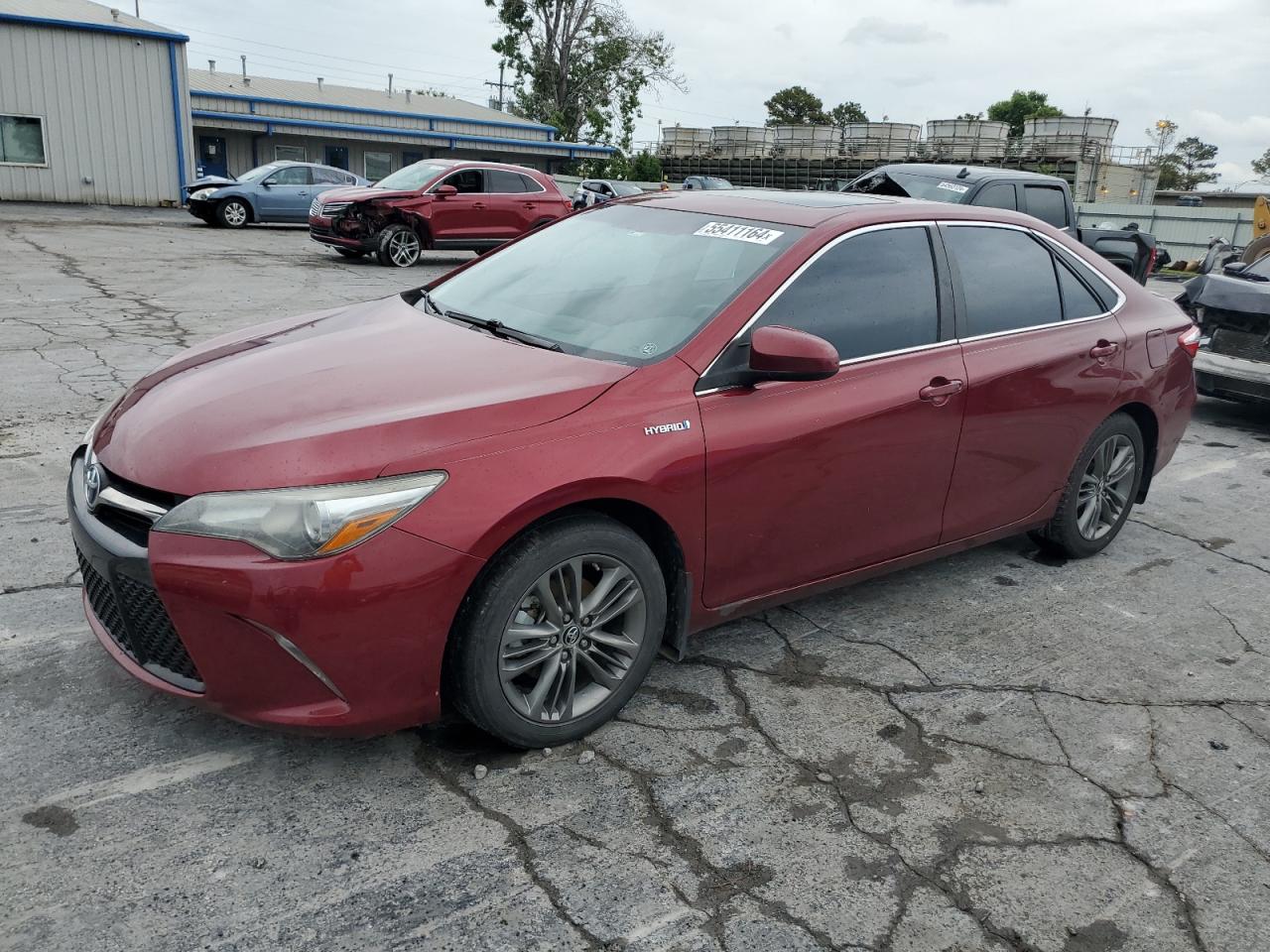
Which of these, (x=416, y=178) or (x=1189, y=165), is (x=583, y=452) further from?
(x=1189, y=165)

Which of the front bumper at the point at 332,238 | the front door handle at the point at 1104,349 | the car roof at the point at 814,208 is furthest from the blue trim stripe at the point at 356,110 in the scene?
the front door handle at the point at 1104,349

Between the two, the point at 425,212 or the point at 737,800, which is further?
the point at 425,212

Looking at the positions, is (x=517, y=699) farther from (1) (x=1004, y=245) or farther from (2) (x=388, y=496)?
(1) (x=1004, y=245)

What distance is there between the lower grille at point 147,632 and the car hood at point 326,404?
0.94ft

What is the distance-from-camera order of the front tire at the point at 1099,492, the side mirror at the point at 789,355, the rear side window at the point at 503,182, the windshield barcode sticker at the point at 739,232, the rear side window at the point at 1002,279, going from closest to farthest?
the side mirror at the point at 789,355
the windshield barcode sticker at the point at 739,232
the rear side window at the point at 1002,279
the front tire at the point at 1099,492
the rear side window at the point at 503,182

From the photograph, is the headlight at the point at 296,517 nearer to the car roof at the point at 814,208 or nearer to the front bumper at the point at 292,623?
the front bumper at the point at 292,623

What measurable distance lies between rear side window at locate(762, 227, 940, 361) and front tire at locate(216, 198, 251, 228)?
19.9 m

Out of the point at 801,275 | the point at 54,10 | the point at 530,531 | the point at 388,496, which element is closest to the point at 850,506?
the point at 801,275

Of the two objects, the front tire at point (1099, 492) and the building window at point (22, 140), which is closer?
the front tire at point (1099, 492)

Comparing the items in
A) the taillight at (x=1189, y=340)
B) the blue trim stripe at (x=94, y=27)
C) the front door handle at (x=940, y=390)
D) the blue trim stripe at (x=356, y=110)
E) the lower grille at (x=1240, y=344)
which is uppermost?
the blue trim stripe at (x=94, y=27)

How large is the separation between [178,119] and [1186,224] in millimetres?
24542

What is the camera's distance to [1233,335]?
304 inches

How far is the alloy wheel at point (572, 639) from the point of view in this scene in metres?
2.83

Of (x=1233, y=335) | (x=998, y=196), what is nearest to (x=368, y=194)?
(x=998, y=196)
